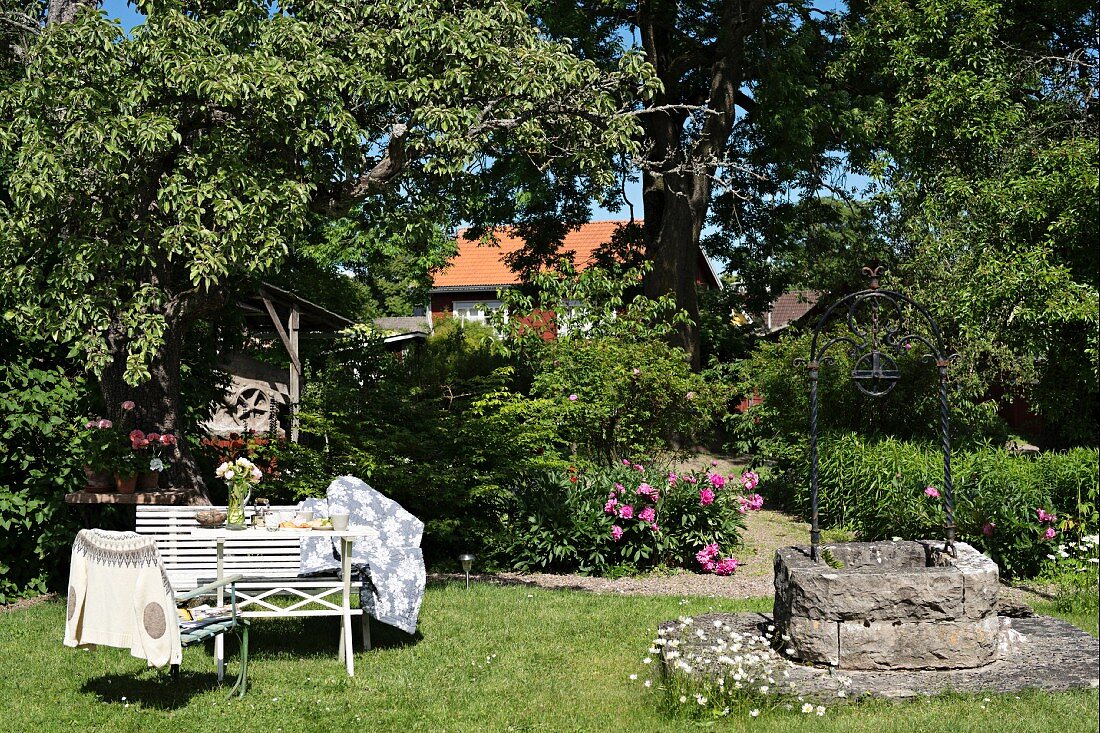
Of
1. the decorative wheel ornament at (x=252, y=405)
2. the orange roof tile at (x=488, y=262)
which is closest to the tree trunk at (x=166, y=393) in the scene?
the decorative wheel ornament at (x=252, y=405)

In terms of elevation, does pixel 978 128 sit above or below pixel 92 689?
above

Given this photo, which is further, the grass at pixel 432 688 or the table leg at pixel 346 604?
the table leg at pixel 346 604

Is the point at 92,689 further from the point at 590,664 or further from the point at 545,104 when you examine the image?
the point at 545,104

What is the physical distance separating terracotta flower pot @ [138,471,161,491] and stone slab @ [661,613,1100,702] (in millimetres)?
4563

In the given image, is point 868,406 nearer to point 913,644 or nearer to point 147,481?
point 913,644

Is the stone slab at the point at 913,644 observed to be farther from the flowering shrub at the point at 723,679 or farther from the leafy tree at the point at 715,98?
the leafy tree at the point at 715,98

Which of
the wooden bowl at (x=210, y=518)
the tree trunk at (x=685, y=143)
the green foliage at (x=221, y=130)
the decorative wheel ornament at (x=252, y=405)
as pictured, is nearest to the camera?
the wooden bowl at (x=210, y=518)

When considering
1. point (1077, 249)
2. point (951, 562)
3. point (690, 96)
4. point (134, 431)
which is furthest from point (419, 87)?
point (690, 96)

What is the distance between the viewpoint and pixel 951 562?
6.28m

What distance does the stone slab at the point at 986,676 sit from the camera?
5418 mm

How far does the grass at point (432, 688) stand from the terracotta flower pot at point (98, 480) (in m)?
0.99

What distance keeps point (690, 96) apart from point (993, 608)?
1439 cm

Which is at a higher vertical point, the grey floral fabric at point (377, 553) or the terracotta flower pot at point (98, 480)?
the terracotta flower pot at point (98, 480)

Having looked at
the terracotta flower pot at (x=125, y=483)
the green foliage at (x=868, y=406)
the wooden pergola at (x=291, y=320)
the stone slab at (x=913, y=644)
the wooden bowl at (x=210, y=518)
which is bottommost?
the stone slab at (x=913, y=644)
